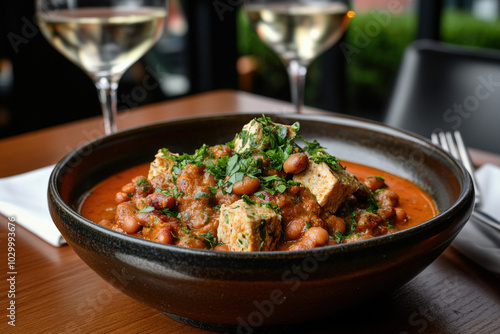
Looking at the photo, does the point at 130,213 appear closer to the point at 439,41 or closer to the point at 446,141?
the point at 446,141

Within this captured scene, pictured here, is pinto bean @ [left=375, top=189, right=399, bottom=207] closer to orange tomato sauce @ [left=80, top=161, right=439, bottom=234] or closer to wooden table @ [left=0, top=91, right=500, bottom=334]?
orange tomato sauce @ [left=80, top=161, right=439, bottom=234]

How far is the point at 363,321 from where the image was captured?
1.14 meters

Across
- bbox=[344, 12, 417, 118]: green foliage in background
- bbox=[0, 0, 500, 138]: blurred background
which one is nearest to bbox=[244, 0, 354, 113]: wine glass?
bbox=[0, 0, 500, 138]: blurred background

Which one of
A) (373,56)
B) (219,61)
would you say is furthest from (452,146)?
(373,56)

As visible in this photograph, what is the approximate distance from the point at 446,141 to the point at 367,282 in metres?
1.17

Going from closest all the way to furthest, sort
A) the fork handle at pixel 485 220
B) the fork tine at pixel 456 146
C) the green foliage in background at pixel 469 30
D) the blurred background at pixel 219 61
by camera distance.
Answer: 1. the fork handle at pixel 485 220
2. the fork tine at pixel 456 146
3. the blurred background at pixel 219 61
4. the green foliage in background at pixel 469 30

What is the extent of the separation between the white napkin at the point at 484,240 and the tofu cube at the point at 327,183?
0.32 metres

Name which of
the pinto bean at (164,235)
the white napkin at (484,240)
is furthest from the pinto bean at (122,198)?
the white napkin at (484,240)

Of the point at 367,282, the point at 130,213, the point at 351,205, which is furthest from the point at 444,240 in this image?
the point at 130,213

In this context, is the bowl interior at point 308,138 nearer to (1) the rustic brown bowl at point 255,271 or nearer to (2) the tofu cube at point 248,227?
(1) the rustic brown bowl at point 255,271

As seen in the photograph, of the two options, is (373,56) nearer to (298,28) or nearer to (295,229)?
(298,28)

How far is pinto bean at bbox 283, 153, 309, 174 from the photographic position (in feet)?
4.14

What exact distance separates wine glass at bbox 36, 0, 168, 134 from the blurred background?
7.30ft

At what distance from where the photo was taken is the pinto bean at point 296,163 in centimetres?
126
